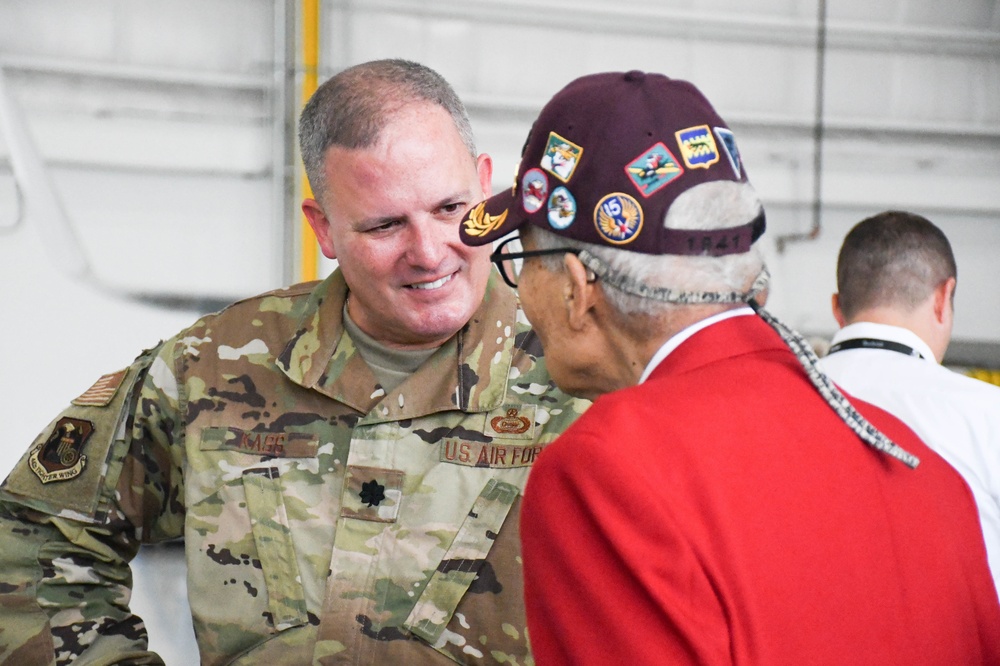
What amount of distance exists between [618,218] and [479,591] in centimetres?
74

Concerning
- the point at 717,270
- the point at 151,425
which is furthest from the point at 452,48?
the point at 717,270

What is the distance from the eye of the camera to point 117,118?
117 inches

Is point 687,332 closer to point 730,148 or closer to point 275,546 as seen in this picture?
point 730,148

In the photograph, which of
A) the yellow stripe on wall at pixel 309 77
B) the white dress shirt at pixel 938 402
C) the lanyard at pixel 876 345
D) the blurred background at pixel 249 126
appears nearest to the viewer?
the white dress shirt at pixel 938 402

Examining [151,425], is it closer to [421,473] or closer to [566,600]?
[421,473]

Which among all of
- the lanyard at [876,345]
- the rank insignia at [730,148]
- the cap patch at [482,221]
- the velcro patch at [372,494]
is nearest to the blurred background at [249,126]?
the lanyard at [876,345]

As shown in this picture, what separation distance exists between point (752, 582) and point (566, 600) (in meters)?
0.14

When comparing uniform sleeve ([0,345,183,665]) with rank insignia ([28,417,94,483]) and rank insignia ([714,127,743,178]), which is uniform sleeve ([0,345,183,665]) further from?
rank insignia ([714,127,743,178])

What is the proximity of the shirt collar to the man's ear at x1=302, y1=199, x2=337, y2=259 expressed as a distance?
81cm

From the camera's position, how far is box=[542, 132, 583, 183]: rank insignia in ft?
2.99

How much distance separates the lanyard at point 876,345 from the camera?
2.17 meters

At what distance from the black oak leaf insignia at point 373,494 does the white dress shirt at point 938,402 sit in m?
0.83

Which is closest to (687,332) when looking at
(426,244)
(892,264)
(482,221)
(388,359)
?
(482,221)

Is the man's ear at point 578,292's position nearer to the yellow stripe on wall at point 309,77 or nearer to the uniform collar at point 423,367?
the uniform collar at point 423,367
